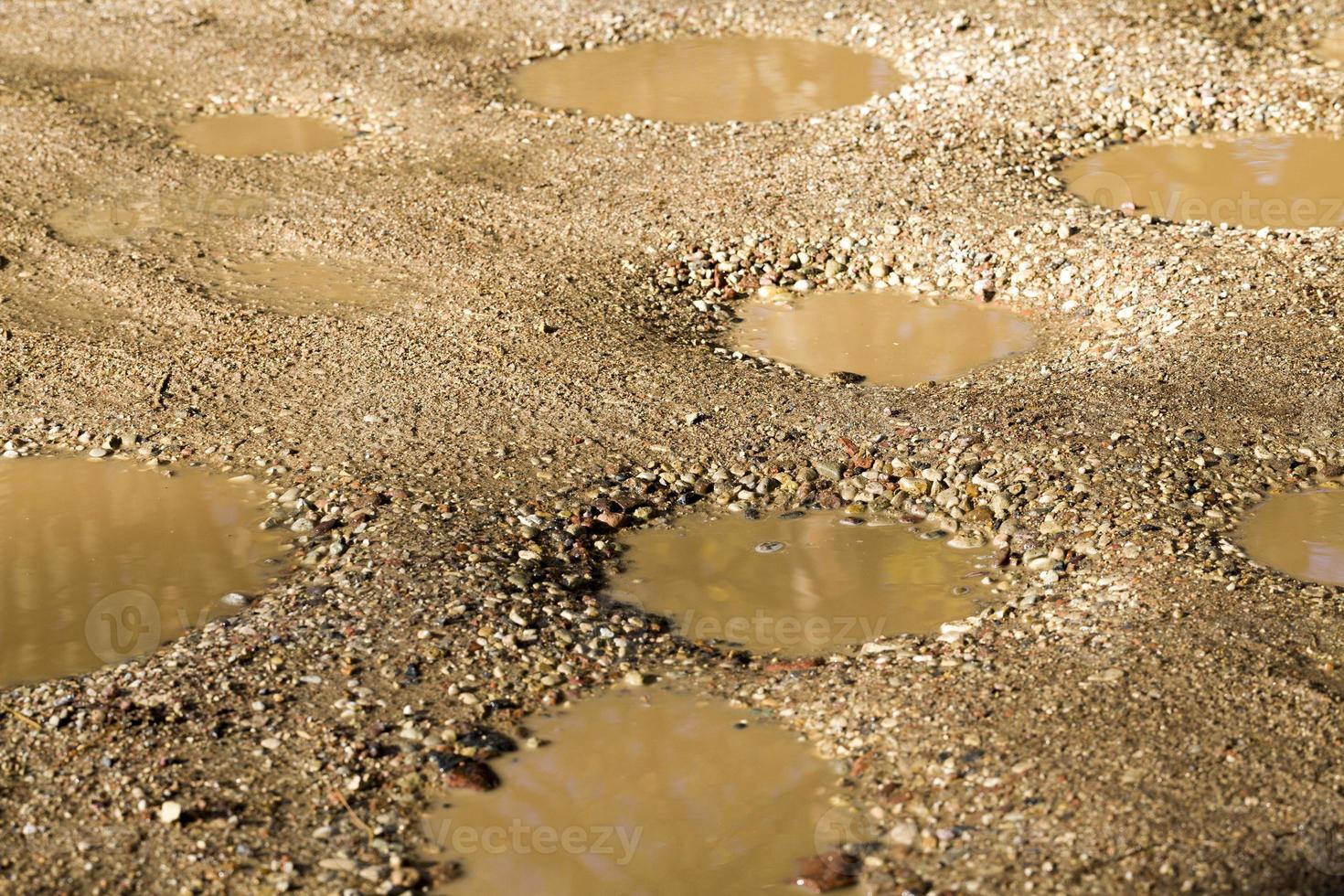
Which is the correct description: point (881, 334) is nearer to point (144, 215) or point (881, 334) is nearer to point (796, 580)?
point (796, 580)

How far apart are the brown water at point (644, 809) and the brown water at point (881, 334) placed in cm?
290

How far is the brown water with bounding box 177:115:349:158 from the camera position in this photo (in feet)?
33.7

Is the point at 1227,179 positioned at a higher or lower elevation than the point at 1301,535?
higher

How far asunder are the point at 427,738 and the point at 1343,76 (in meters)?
9.17

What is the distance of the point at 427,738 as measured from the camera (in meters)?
4.57

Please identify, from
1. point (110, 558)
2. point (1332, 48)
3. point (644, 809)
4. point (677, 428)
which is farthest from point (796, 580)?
point (1332, 48)

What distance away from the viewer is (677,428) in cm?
654

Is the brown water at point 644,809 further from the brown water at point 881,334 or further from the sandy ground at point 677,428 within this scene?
the brown water at point 881,334

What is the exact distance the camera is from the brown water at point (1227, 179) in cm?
873

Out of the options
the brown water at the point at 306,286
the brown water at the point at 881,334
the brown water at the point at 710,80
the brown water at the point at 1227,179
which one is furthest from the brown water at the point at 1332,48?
the brown water at the point at 306,286

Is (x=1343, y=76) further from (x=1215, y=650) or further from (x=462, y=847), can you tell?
(x=462, y=847)

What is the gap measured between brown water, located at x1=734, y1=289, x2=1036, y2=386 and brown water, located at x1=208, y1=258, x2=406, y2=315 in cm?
214

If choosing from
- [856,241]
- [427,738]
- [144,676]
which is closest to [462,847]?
[427,738]

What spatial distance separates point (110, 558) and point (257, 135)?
557 cm
